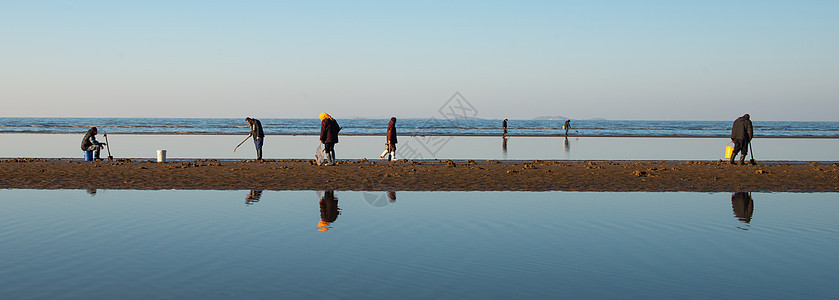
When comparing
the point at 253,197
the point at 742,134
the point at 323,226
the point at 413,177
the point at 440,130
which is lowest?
the point at 323,226

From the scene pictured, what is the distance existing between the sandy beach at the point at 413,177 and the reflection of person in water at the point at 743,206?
1.16 m

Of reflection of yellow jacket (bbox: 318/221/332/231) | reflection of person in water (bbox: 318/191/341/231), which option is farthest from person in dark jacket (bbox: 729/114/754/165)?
reflection of yellow jacket (bbox: 318/221/332/231)

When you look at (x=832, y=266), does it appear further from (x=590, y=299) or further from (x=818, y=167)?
(x=818, y=167)

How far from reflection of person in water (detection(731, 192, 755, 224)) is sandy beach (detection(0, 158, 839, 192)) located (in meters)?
1.16

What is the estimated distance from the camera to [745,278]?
7.30m

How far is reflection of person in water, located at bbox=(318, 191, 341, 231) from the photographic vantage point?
416 inches

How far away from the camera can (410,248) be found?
8.71m

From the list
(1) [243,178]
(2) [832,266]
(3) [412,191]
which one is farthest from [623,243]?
(1) [243,178]

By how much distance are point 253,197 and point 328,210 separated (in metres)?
2.60

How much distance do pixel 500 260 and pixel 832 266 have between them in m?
3.68

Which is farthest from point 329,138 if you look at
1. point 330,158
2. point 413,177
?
point 413,177

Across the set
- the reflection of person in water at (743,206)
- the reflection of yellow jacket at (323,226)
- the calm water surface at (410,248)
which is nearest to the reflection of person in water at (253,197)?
the calm water surface at (410,248)

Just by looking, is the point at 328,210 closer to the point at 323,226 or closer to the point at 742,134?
the point at 323,226

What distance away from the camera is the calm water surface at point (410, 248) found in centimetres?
674
